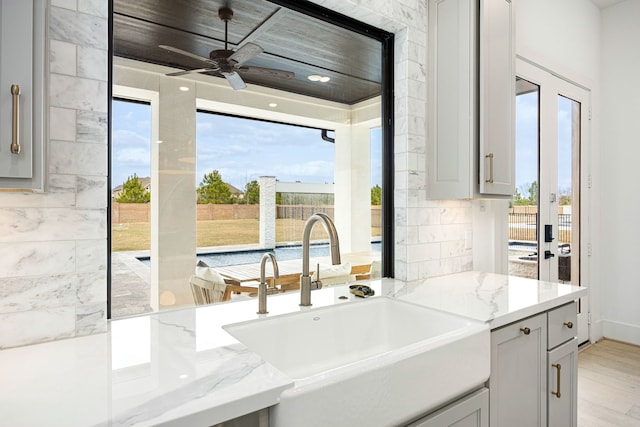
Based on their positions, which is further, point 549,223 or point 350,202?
point 549,223

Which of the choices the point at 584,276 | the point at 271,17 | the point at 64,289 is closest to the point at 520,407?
the point at 64,289

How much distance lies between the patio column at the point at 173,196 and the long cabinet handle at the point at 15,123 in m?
0.56

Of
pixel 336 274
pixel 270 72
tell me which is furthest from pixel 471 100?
pixel 336 274

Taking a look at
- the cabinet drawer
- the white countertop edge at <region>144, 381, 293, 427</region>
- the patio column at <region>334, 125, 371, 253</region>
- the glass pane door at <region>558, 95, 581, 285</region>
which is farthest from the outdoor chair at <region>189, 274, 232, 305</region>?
the glass pane door at <region>558, 95, 581, 285</region>

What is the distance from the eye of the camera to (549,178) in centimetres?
309

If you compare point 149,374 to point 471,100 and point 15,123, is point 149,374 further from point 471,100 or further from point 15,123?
point 471,100

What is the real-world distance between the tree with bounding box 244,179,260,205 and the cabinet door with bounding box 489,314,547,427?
1.09m

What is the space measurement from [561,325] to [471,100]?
117cm

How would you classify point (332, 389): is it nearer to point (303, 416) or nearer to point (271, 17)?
point (303, 416)

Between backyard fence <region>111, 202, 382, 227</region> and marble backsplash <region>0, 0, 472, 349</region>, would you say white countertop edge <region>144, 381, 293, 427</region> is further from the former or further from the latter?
backyard fence <region>111, 202, 382, 227</region>

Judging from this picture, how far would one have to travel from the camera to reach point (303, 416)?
903 millimetres

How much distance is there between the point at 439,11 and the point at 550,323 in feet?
5.55

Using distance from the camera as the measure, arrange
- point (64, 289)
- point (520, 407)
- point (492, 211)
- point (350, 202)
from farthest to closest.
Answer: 1. point (492, 211)
2. point (350, 202)
3. point (520, 407)
4. point (64, 289)

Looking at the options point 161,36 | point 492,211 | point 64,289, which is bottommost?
point 64,289
